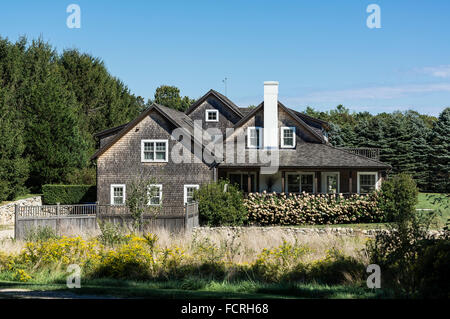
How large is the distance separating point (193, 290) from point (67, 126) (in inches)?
1423

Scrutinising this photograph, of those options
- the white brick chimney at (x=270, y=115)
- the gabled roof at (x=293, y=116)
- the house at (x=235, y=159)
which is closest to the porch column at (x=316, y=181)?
the house at (x=235, y=159)

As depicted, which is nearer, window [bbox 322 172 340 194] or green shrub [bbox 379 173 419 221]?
→ green shrub [bbox 379 173 419 221]

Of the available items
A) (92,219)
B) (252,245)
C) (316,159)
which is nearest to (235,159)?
(316,159)

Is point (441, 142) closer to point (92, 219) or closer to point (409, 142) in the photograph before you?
point (409, 142)

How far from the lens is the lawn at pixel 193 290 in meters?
9.57

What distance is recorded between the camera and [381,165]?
101ft

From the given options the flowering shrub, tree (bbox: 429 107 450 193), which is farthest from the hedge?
tree (bbox: 429 107 450 193)

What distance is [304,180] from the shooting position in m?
33.8

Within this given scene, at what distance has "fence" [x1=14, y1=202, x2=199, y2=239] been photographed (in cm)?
2405

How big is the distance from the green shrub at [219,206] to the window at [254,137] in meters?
5.76

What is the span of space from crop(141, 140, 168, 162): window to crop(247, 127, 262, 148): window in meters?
6.03

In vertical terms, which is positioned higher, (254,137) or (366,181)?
(254,137)

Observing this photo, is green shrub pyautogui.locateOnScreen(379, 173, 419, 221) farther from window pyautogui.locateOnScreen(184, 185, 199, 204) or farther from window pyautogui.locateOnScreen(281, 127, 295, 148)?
window pyautogui.locateOnScreen(184, 185, 199, 204)

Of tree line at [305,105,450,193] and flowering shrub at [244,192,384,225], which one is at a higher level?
tree line at [305,105,450,193]
